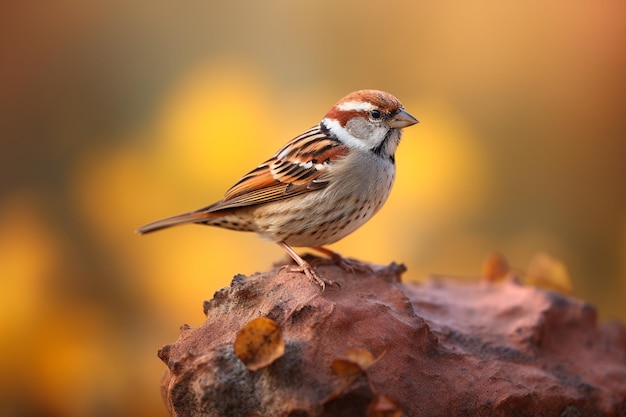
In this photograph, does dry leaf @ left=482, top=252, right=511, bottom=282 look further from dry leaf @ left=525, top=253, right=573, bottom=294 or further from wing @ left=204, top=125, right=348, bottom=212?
wing @ left=204, top=125, right=348, bottom=212

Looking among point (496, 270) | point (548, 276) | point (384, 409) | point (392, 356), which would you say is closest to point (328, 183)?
point (392, 356)

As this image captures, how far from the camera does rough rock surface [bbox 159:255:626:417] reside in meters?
2.01

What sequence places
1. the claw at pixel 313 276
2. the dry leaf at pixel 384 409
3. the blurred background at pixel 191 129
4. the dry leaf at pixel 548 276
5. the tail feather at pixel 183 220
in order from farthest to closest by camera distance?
the blurred background at pixel 191 129, the dry leaf at pixel 548 276, the tail feather at pixel 183 220, the claw at pixel 313 276, the dry leaf at pixel 384 409

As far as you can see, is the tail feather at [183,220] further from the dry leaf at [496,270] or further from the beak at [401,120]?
the dry leaf at [496,270]

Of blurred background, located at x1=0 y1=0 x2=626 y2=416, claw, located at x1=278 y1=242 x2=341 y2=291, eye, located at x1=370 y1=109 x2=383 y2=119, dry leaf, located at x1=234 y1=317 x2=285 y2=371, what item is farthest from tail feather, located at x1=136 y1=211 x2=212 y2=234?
blurred background, located at x1=0 y1=0 x2=626 y2=416

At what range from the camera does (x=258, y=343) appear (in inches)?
77.4

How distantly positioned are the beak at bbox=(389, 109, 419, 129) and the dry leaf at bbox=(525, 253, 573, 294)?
130 cm

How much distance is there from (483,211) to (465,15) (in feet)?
3.96

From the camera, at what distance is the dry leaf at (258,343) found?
1957mm

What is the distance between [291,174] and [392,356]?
31.3 inches

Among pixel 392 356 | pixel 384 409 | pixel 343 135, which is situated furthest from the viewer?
pixel 343 135

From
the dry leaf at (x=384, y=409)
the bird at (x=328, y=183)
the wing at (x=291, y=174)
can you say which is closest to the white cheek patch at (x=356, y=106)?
the bird at (x=328, y=183)

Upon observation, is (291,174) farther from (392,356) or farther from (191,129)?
(191,129)

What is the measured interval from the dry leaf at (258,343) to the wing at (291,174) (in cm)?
76
